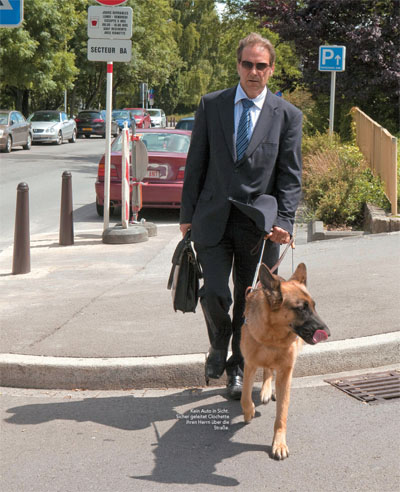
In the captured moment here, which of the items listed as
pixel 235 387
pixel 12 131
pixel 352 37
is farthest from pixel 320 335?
pixel 12 131

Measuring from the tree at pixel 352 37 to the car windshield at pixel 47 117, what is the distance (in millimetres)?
18423

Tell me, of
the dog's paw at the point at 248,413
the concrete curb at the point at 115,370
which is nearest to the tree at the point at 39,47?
the concrete curb at the point at 115,370

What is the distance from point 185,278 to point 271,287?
97 cm

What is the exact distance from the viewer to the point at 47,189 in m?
17.2

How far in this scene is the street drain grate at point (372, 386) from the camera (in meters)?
4.72

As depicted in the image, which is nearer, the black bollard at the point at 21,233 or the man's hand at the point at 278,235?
the man's hand at the point at 278,235

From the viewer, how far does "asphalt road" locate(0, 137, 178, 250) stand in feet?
41.8

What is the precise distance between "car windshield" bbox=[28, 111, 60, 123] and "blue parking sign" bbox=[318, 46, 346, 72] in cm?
2332

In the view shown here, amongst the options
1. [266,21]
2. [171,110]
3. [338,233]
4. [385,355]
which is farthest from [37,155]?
[171,110]

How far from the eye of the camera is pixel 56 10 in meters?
38.1

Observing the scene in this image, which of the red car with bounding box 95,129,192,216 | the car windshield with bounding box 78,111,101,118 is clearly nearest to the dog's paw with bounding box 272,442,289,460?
the red car with bounding box 95,129,192,216

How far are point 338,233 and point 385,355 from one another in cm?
528

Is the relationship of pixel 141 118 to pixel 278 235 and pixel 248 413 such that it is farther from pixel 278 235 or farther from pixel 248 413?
pixel 248 413

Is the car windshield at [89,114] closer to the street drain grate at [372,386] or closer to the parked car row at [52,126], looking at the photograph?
the parked car row at [52,126]
